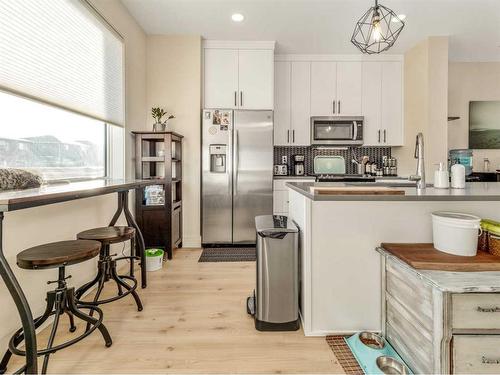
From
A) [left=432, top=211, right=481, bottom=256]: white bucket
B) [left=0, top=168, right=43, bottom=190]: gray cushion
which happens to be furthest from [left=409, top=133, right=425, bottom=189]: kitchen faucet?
[left=0, top=168, right=43, bottom=190]: gray cushion

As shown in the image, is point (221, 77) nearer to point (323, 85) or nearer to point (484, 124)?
point (323, 85)

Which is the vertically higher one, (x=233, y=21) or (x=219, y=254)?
(x=233, y=21)

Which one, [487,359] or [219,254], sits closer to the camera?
[487,359]

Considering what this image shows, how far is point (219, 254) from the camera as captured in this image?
11.3ft

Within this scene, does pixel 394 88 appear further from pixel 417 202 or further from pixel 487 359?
pixel 487 359

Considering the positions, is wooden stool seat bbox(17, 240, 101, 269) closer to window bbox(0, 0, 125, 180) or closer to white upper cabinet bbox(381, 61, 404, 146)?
window bbox(0, 0, 125, 180)

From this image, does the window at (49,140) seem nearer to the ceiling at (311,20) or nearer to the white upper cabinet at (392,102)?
the ceiling at (311,20)

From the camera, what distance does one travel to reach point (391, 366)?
4.53 ft

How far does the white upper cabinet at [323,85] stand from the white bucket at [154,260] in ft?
10.00

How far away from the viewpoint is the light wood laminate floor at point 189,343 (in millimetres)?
1469

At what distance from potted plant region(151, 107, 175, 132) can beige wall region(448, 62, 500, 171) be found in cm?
454

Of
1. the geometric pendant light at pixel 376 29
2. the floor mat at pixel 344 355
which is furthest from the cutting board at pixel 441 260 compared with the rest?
the geometric pendant light at pixel 376 29

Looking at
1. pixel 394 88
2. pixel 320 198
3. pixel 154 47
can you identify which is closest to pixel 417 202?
pixel 320 198

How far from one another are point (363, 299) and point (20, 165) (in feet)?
7.62
